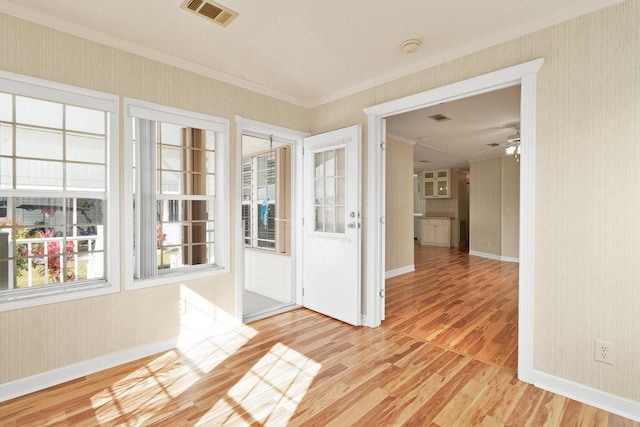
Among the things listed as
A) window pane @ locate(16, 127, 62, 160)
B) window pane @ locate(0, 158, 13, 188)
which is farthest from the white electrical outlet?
window pane @ locate(0, 158, 13, 188)

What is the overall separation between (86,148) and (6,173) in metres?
0.51

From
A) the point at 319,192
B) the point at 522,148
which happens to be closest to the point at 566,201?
the point at 522,148

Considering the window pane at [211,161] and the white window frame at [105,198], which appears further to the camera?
the window pane at [211,161]

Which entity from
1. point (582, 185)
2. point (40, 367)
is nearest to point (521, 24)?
point (582, 185)

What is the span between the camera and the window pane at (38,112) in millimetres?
2256

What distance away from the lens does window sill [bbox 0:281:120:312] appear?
2.17m

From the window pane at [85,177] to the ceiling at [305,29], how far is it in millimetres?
1001

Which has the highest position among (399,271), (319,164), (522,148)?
(319,164)

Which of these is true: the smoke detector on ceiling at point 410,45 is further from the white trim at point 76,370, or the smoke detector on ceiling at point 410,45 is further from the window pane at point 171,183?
the white trim at point 76,370

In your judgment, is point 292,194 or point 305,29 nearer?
point 305,29

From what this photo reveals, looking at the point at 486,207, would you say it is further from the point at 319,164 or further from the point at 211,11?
the point at 211,11

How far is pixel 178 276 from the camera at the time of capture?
2.91 m

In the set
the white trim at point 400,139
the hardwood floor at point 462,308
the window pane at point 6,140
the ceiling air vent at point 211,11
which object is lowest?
the hardwood floor at point 462,308

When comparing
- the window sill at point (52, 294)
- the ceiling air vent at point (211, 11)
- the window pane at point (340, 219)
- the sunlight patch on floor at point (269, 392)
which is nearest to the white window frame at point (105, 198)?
the window sill at point (52, 294)
